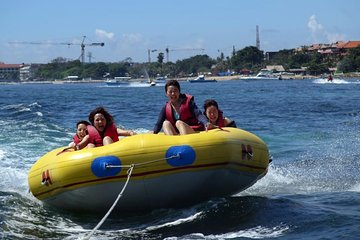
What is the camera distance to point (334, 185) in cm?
960

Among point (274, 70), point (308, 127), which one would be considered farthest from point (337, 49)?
point (308, 127)

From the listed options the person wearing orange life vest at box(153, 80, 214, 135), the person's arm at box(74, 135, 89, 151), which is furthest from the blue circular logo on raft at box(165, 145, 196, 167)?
the person's arm at box(74, 135, 89, 151)

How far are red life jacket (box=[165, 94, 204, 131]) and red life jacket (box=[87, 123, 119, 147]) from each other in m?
0.66

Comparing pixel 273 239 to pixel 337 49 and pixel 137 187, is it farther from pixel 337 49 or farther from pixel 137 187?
pixel 337 49

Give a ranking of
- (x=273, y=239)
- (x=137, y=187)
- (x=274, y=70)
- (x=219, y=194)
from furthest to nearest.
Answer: (x=274, y=70) < (x=219, y=194) < (x=137, y=187) < (x=273, y=239)

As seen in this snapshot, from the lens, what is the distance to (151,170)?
7082mm

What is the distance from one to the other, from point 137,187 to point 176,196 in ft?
1.68

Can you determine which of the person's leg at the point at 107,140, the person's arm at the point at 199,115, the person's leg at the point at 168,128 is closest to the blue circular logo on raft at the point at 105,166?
the person's leg at the point at 107,140

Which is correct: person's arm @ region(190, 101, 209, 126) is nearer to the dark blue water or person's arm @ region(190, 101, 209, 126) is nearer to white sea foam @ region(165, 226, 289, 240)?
the dark blue water

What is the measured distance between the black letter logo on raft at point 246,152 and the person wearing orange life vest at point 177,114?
468 millimetres

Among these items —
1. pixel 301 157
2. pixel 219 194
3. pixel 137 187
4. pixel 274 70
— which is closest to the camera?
pixel 137 187

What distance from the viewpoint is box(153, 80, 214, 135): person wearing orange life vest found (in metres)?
7.77

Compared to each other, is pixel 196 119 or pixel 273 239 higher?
pixel 196 119

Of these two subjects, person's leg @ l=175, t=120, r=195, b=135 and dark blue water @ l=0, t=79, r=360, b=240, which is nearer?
dark blue water @ l=0, t=79, r=360, b=240
